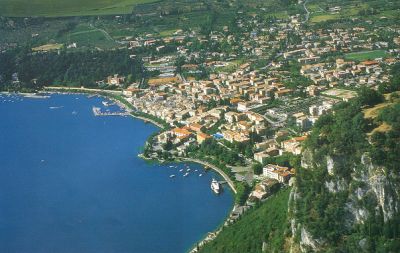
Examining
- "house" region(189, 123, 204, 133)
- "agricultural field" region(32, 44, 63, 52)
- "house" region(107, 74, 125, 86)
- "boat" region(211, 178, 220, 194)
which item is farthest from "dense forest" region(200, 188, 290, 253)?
"agricultural field" region(32, 44, 63, 52)

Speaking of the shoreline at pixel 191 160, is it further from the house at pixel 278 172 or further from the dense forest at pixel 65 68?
the house at pixel 278 172

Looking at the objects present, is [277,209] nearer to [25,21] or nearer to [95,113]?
[95,113]

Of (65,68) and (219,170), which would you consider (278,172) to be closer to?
(219,170)

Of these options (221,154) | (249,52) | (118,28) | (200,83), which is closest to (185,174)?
(221,154)

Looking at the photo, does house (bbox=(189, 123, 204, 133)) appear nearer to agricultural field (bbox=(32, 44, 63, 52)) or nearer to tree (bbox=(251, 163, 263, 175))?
tree (bbox=(251, 163, 263, 175))

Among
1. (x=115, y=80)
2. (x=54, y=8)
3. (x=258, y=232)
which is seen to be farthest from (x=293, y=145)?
(x=54, y=8)

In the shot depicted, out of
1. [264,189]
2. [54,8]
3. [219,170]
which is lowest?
[219,170]
